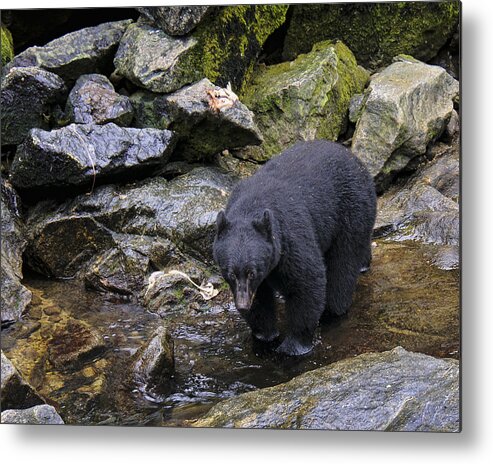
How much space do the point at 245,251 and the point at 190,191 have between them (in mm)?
1657

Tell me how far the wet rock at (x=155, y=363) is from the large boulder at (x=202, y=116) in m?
1.79

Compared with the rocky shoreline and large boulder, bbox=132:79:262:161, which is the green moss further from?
large boulder, bbox=132:79:262:161

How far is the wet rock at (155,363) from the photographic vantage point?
5.16 meters

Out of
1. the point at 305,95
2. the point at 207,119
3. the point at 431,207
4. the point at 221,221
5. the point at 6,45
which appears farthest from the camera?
the point at 305,95

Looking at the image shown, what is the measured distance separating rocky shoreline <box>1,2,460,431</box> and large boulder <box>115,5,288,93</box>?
1 centimetres

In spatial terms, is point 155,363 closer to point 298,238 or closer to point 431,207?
point 298,238

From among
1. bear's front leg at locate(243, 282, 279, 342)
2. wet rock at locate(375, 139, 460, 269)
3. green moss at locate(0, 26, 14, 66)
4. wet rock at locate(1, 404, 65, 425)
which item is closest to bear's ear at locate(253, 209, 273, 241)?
bear's front leg at locate(243, 282, 279, 342)

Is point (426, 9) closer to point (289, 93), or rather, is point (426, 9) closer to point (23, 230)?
point (289, 93)

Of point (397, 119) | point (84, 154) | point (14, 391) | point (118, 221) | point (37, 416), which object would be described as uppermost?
point (397, 119)

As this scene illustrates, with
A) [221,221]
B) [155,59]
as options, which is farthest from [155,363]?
[155,59]

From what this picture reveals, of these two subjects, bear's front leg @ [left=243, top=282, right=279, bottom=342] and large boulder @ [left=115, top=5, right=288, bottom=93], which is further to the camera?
large boulder @ [left=115, top=5, right=288, bottom=93]

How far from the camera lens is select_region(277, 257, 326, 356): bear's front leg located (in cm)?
534

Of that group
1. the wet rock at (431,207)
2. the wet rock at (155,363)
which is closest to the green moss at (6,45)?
the wet rock at (155,363)

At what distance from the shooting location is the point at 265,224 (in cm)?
489
